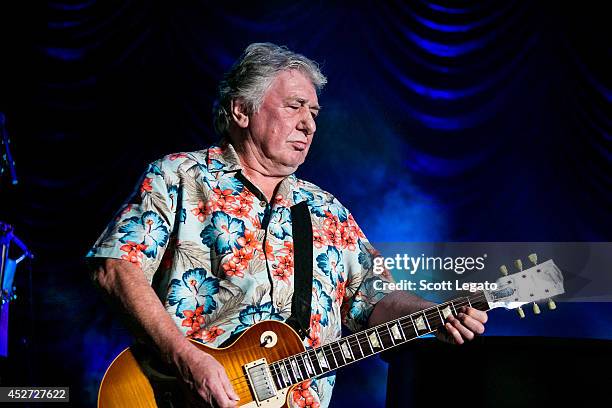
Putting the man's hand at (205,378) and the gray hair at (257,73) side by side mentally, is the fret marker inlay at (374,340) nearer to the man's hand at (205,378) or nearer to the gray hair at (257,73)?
the man's hand at (205,378)

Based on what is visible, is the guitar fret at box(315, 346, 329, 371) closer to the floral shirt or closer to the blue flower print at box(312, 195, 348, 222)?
the floral shirt

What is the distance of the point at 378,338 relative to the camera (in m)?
2.93

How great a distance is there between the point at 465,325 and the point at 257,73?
140 cm

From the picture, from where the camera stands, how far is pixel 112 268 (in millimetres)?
2684

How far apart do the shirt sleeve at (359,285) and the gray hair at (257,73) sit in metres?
0.70

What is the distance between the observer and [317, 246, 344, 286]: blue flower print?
10.2 feet

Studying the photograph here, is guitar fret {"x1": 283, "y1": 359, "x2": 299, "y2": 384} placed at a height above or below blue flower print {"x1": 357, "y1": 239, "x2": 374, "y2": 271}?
below

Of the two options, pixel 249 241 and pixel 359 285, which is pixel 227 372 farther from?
pixel 359 285

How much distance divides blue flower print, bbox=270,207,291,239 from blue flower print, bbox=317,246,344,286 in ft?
0.60

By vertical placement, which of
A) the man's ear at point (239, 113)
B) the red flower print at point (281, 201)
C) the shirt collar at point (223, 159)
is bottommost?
the red flower print at point (281, 201)

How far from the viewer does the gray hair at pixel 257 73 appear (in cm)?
331

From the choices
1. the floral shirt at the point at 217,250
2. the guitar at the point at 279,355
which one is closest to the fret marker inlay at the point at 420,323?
the guitar at the point at 279,355

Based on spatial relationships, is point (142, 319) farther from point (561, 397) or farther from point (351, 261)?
point (561, 397)

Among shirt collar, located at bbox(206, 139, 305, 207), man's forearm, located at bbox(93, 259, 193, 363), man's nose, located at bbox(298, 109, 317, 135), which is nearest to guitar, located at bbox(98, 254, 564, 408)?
man's forearm, located at bbox(93, 259, 193, 363)
